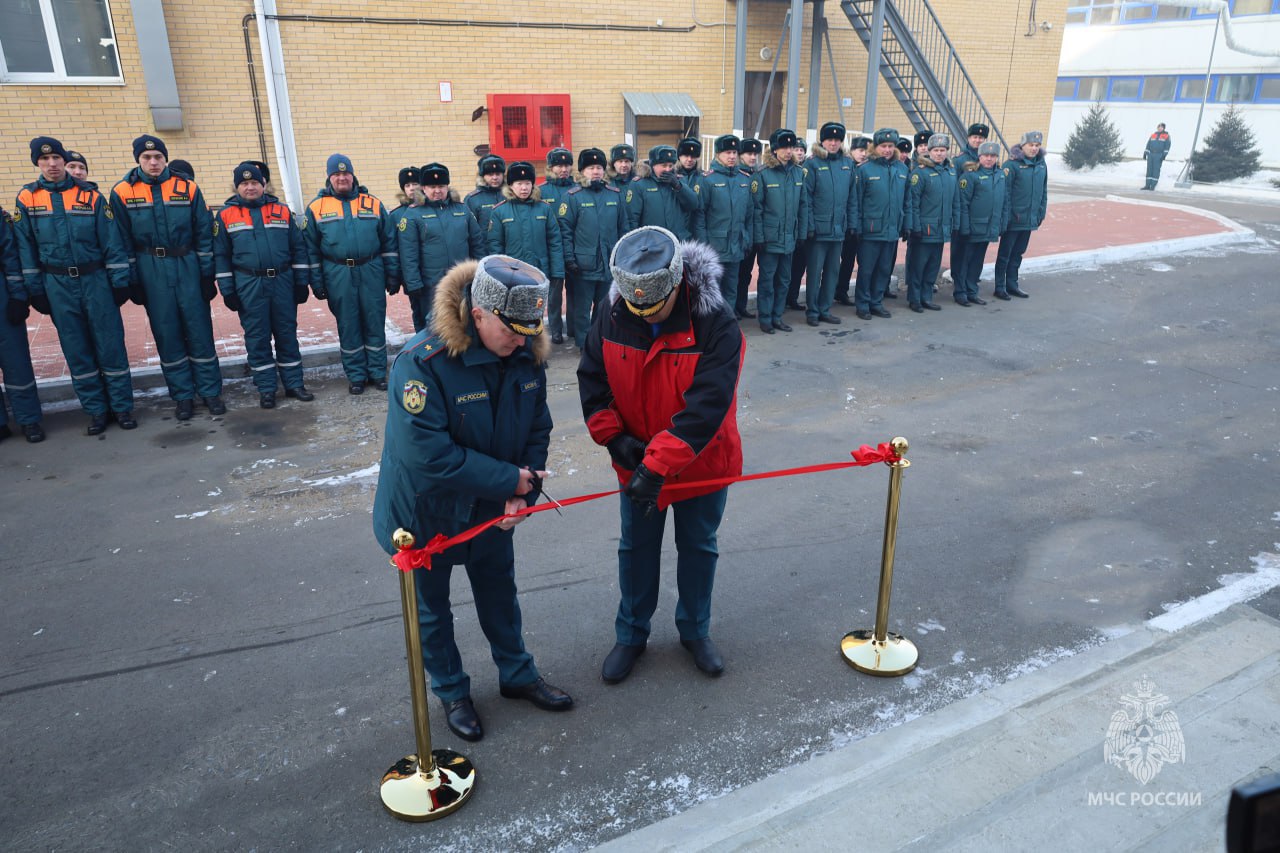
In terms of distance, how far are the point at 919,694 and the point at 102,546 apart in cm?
487

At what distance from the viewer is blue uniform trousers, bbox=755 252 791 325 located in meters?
10.4

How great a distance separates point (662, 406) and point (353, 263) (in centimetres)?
515

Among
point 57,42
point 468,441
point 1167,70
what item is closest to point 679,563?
point 468,441

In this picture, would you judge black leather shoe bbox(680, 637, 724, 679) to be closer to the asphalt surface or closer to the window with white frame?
the asphalt surface

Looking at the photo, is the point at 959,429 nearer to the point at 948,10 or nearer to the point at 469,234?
the point at 469,234

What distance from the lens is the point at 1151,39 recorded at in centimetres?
3616

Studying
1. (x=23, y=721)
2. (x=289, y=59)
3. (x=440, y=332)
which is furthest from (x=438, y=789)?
(x=289, y=59)

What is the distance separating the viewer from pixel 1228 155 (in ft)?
93.7

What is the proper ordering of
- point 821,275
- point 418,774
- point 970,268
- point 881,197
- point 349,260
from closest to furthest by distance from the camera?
point 418,774 → point 349,260 → point 881,197 → point 821,275 → point 970,268

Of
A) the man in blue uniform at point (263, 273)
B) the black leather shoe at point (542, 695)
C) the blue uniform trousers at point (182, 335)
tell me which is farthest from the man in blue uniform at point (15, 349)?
the black leather shoe at point (542, 695)

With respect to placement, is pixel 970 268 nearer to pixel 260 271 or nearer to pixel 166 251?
pixel 260 271

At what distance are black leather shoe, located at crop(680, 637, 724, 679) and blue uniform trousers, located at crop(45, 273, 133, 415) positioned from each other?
5661mm

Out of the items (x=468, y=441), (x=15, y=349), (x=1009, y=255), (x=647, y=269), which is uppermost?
(x=647, y=269)

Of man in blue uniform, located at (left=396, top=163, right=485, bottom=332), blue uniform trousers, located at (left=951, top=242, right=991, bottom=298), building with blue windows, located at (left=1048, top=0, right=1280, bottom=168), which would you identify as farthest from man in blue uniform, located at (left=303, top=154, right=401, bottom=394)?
building with blue windows, located at (left=1048, top=0, right=1280, bottom=168)
